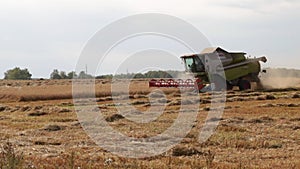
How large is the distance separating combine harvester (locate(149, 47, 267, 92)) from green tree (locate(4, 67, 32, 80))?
88786 mm

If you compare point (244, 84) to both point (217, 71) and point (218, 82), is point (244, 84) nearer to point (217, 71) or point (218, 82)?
point (218, 82)

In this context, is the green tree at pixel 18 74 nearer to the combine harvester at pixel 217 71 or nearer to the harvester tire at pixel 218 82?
the combine harvester at pixel 217 71

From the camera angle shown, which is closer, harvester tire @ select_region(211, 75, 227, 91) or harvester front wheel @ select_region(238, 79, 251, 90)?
harvester tire @ select_region(211, 75, 227, 91)

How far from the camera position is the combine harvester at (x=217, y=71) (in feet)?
127

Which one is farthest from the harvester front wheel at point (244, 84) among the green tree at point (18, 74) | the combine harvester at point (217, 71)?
the green tree at point (18, 74)

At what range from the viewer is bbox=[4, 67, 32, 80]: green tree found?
412 ft

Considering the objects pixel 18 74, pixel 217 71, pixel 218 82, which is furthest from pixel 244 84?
pixel 18 74

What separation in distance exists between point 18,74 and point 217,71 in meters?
94.8

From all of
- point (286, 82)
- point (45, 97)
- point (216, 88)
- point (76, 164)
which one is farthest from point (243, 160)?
point (286, 82)

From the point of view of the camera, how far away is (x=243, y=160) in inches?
424

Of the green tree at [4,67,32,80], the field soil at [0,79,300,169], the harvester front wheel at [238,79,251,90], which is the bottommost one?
the field soil at [0,79,300,169]

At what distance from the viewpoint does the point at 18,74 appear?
127125 millimetres

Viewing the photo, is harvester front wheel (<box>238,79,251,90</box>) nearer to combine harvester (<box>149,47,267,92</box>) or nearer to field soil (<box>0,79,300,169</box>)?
combine harvester (<box>149,47,267,92</box>)

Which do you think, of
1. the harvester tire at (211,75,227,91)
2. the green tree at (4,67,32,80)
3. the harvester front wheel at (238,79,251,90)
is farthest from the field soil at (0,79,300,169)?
the green tree at (4,67,32,80)
